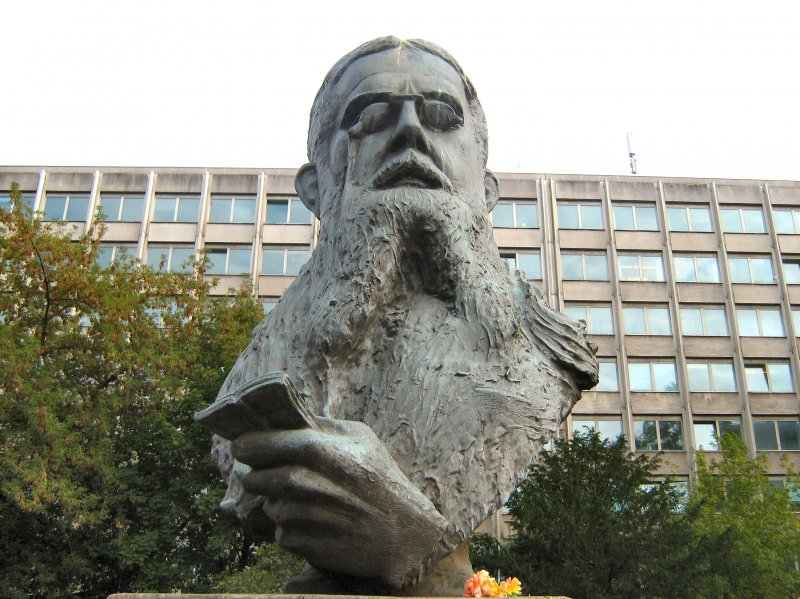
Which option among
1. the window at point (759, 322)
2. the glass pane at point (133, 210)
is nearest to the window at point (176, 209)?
the glass pane at point (133, 210)

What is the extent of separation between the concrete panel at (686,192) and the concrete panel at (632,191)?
0.50 metres

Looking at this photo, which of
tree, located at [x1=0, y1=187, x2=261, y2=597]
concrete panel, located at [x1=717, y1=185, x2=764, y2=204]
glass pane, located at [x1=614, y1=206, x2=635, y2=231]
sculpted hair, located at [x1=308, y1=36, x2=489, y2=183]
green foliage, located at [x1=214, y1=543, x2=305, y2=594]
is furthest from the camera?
concrete panel, located at [x1=717, y1=185, x2=764, y2=204]

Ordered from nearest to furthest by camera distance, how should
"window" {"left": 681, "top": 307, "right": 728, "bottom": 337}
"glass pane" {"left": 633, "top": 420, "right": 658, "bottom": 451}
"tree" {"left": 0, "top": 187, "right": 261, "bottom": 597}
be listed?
"tree" {"left": 0, "top": 187, "right": 261, "bottom": 597} < "glass pane" {"left": 633, "top": 420, "right": 658, "bottom": 451} < "window" {"left": 681, "top": 307, "right": 728, "bottom": 337}

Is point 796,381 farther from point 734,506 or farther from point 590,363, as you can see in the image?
point 590,363

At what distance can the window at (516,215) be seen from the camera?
29812mm

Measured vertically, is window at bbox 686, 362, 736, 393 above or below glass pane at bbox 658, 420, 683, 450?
above

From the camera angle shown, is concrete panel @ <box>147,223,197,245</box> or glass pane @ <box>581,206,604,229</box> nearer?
concrete panel @ <box>147,223,197,245</box>

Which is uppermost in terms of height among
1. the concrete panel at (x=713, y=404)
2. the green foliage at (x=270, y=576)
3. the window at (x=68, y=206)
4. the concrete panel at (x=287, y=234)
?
the window at (x=68, y=206)

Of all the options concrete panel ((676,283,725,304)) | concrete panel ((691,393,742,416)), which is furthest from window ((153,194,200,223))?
concrete panel ((691,393,742,416))

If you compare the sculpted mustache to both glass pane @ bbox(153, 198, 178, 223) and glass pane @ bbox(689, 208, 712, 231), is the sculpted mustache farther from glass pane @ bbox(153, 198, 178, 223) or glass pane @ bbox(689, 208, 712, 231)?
glass pane @ bbox(689, 208, 712, 231)

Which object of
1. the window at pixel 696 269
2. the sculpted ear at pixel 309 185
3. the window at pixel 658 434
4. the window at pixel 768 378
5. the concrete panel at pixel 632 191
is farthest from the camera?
the concrete panel at pixel 632 191

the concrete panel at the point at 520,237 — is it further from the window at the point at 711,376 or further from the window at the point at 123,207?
the window at the point at 123,207

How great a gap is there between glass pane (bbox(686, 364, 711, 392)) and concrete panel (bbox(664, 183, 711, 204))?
→ 662 centimetres

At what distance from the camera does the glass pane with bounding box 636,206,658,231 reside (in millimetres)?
30312
